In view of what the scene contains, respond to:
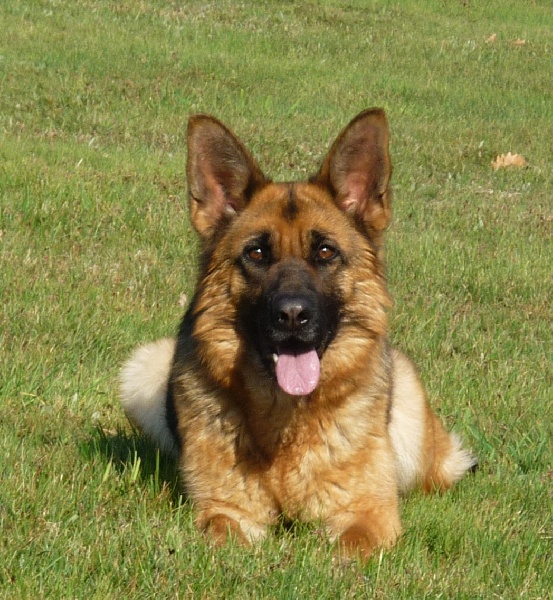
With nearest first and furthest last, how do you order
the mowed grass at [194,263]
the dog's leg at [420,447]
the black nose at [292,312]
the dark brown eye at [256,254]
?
the mowed grass at [194,263] → the black nose at [292,312] → the dark brown eye at [256,254] → the dog's leg at [420,447]

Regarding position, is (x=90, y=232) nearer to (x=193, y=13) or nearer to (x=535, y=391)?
(x=535, y=391)

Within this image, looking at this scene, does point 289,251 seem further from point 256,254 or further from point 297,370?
point 297,370

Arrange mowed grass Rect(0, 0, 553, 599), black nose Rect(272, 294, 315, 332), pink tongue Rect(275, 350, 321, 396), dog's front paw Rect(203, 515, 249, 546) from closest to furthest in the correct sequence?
mowed grass Rect(0, 0, 553, 599)
dog's front paw Rect(203, 515, 249, 546)
black nose Rect(272, 294, 315, 332)
pink tongue Rect(275, 350, 321, 396)

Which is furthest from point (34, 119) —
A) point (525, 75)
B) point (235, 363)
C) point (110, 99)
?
point (525, 75)

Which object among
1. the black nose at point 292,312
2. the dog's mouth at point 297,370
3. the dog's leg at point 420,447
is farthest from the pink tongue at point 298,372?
the dog's leg at point 420,447

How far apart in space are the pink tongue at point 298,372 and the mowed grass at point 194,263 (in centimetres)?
69

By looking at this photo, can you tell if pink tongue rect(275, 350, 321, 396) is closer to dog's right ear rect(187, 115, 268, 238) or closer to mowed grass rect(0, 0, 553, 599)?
mowed grass rect(0, 0, 553, 599)

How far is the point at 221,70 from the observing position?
1659 cm

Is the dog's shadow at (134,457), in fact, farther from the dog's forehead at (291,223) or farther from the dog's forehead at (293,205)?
the dog's forehead at (293,205)

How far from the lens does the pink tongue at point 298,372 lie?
477 cm

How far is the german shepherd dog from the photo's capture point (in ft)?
15.7

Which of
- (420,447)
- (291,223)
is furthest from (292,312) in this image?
(420,447)

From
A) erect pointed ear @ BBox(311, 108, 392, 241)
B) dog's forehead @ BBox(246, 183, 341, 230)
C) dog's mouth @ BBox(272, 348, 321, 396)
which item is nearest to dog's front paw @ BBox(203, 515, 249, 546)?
dog's mouth @ BBox(272, 348, 321, 396)

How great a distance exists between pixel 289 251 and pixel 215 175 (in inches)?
24.1
